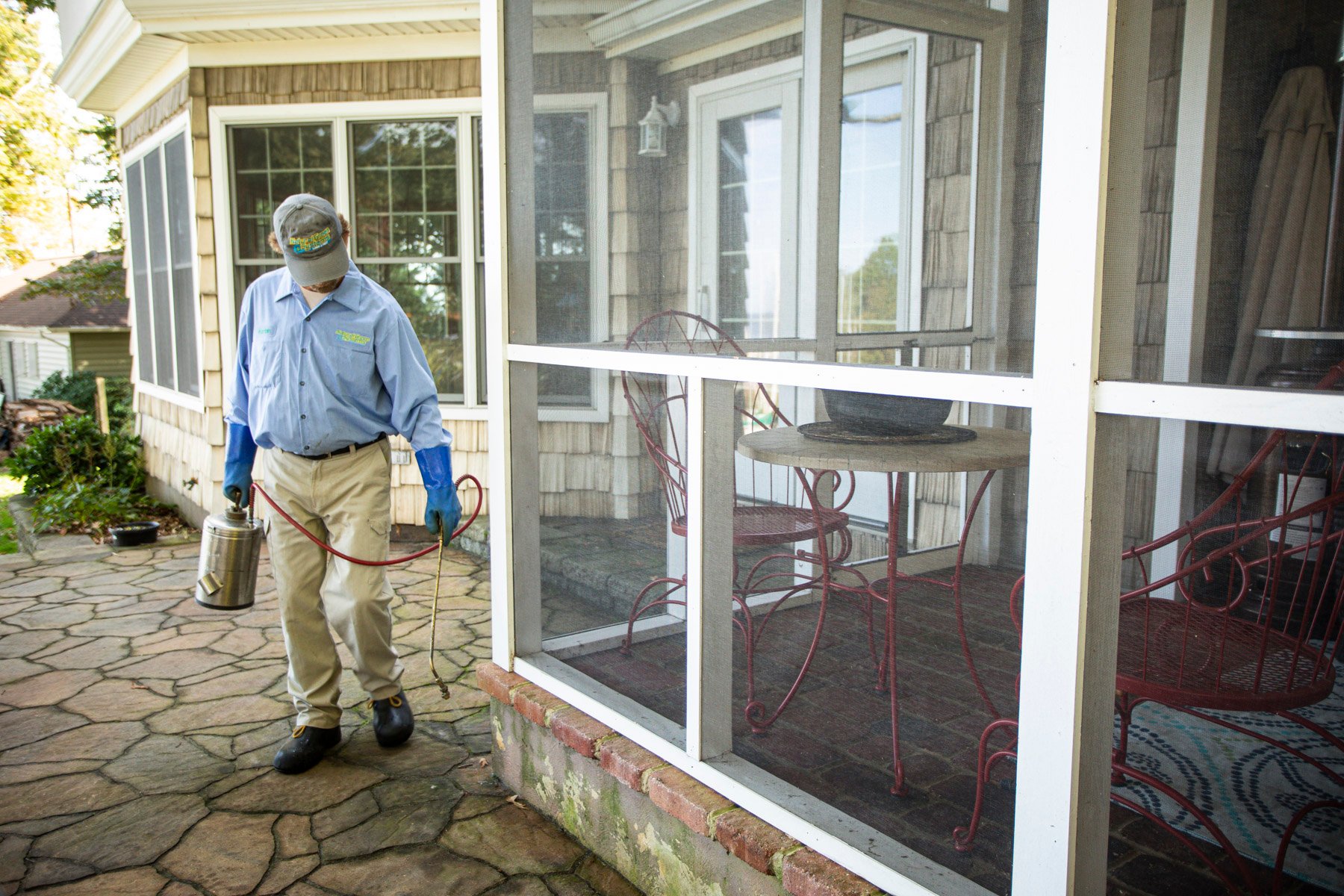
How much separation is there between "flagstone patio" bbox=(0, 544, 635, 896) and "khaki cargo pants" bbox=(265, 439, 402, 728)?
0.30 m

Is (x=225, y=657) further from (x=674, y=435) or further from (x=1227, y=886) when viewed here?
(x=1227, y=886)

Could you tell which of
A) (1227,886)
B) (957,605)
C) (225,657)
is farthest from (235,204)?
(1227,886)

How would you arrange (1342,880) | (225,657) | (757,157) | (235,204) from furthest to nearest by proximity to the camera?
1. (235,204)
2. (225,657)
3. (757,157)
4. (1342,880)

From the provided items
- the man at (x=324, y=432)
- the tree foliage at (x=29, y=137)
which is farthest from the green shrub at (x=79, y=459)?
the tree foliage at (x=29, y=137)

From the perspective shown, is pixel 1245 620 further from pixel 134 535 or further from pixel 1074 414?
pixel 134 535

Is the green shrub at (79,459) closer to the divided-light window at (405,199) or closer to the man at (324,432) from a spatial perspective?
the divided-light window at (405,199)

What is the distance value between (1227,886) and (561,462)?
5.91 ft

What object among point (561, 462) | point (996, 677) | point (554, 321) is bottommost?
point (996, 677)

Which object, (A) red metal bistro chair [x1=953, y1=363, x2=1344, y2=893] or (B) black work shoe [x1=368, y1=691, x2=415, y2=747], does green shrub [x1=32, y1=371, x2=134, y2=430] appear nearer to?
(B) black work shoe [x1=368, y1=691, x2=415, y2=747]

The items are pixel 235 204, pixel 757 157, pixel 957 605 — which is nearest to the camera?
pixel 957 605

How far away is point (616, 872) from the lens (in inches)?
102

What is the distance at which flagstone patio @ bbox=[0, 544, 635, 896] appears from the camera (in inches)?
103

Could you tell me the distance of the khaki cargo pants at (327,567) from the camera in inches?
121

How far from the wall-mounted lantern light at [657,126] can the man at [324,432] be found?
0.95 metres
